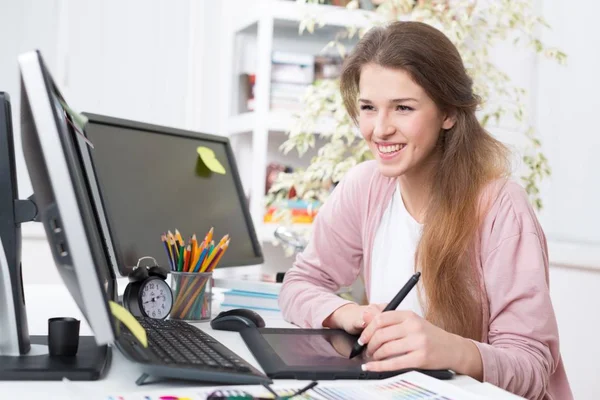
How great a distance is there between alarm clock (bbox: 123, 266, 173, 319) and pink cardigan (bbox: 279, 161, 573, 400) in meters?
0.25

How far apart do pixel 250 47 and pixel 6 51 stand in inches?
41.3

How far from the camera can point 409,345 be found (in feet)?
3.41

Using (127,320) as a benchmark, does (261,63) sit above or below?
above

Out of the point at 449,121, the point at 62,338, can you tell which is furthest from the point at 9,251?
the point at 449,121

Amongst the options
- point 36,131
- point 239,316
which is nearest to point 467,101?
point 239,316

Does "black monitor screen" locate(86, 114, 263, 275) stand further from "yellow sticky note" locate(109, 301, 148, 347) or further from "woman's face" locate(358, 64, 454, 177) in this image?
"yellow sticky note" locate(109, 301, 148, 347)

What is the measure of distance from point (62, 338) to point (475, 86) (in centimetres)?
214

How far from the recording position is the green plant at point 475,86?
2.89 meters

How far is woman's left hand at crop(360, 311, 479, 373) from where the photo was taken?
1.02 meters

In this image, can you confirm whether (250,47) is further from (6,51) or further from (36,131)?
(36,131)

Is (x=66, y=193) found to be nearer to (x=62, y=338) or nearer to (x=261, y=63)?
(x=62, y=338)

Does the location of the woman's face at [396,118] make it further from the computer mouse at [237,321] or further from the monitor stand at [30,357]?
the monitor stand at [30,357]

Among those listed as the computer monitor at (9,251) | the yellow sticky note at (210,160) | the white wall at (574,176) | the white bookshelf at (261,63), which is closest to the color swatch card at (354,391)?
the computer monitor at (9,251)

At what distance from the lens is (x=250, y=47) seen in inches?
137
